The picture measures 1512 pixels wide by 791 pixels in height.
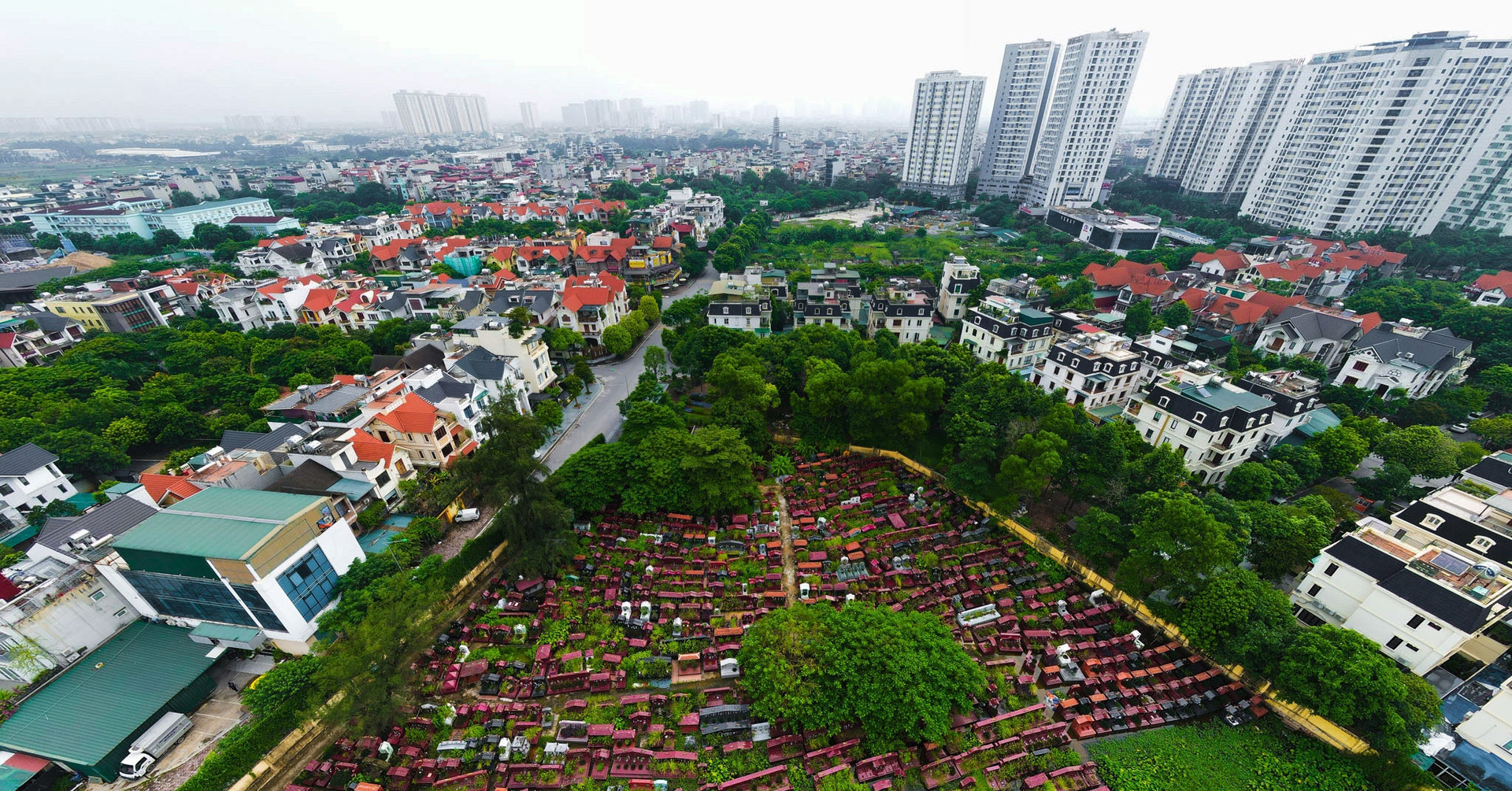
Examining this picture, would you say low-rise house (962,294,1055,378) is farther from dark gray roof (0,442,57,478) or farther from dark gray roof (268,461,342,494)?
dark gray roof (0,442,57,478)

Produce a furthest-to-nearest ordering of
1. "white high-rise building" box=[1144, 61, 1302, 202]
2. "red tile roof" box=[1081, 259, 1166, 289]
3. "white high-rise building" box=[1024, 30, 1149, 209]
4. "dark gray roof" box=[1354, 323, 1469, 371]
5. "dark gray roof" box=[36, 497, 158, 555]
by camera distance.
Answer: "white high-rise building" box=[1144, 61, 1302, 202] → "white high-rise building" box=[1024, 30, 1149, 209] → "red tile roof" box=[1081, 259, 1166, 289] → "dark gray roof" box=[1354, 323, 1469, 371] → "dark gray roof" box=[36, 497, 158, 555]

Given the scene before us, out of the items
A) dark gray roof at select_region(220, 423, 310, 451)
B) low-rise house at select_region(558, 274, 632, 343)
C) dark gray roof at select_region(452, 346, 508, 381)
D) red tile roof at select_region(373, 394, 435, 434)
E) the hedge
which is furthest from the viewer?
low-rise house at select_region(558, 274, 632, 343)

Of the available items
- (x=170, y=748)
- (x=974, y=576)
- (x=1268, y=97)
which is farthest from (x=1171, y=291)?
(x=170, y=748)

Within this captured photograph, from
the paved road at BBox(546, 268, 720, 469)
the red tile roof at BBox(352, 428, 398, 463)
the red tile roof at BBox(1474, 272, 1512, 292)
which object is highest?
the red tile roof at BBox(1474, 272, 1512, 292)

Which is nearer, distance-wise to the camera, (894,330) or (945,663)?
(945,663)

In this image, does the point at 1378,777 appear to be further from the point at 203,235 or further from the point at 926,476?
the point at 203,235

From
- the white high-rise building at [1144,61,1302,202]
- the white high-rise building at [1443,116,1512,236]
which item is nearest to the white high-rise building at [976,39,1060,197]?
the white high-rise building at [1144,61,1302,202]

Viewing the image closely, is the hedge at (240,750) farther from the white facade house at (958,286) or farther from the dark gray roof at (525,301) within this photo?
the white facade house at (958,286)
